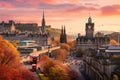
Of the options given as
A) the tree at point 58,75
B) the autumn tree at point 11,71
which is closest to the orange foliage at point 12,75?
the autumn tree at point 11,71


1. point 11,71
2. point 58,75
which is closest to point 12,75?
point 11,71

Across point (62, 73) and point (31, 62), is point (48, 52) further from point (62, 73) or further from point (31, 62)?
point (62, 73)

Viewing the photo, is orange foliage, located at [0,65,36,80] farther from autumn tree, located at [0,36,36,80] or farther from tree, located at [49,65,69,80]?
tree, located at [49,65,69,80]

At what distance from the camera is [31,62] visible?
115125 mm

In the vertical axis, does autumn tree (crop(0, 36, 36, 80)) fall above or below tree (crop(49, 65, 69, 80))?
above

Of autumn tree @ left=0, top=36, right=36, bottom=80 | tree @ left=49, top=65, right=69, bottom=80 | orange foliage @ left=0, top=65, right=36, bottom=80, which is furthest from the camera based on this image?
tree @ left=49, top=65, right=69, bottom=80

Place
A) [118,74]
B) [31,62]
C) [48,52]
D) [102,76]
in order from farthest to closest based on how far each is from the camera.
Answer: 1. [48,52]
2. [31,62]
3. [102,76]
4. [118,74]

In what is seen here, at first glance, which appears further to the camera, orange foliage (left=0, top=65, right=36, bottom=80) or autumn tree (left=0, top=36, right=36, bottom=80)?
autumn tree (left=0, top=36, right=36, bottom=80)

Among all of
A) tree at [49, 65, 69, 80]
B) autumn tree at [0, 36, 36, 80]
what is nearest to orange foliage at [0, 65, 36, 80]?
autumn tree at [0, 36, 36, 80]

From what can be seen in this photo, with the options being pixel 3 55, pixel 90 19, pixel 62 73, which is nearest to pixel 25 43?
pixel 90 19

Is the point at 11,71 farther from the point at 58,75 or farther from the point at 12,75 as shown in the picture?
the point at 58,75

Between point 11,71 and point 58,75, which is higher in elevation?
point 11,71

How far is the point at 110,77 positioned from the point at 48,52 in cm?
8303

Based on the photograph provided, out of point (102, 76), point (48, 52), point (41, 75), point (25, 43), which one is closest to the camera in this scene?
point (102, 76)
